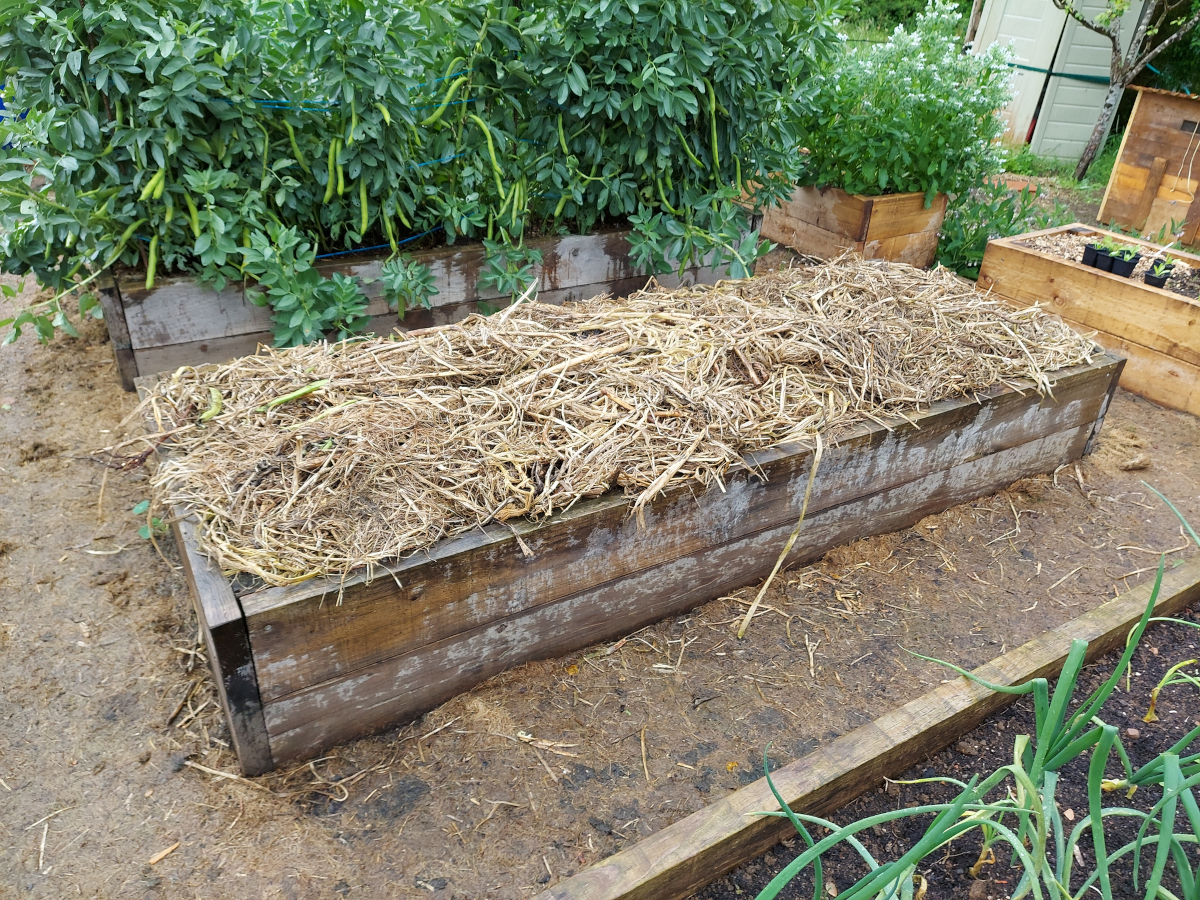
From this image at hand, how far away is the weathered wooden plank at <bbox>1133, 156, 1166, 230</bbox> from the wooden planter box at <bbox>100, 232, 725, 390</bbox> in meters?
4.66

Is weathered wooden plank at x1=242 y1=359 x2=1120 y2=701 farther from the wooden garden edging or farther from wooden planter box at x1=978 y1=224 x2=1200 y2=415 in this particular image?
wooden planter box at x1=978 y1=224 x2=1200 y2=415

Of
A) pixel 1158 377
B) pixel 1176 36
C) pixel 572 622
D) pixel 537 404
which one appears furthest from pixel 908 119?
pixel 1176 36

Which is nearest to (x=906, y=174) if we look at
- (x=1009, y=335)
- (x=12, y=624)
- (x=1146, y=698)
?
(x=1009, y=335)

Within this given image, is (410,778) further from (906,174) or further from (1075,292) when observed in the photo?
(906,174)

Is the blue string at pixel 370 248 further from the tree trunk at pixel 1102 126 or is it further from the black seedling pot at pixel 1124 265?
the tree trunk at pixel 1102 126

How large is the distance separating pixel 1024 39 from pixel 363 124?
821 centimetres

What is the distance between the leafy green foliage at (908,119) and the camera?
4.36 metres

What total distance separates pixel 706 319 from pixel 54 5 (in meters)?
2.17

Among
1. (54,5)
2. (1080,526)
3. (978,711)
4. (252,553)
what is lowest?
(1080,526)

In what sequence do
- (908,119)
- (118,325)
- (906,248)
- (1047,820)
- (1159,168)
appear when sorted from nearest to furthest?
(1047,820)
(118,325)
(908,119)
(906,248)
(1159,168)

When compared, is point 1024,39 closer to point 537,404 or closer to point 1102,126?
point 1102,126

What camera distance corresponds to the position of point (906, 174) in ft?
14.7

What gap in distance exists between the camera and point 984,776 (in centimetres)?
183

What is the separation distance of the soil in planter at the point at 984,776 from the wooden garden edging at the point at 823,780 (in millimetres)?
33
